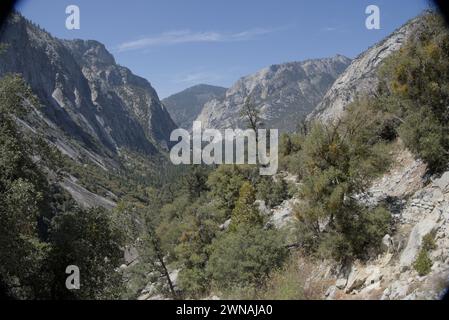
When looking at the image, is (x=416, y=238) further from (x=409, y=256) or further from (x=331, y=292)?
(x=331, y=292)

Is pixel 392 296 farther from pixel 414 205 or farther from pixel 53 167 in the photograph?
pixel 53 167

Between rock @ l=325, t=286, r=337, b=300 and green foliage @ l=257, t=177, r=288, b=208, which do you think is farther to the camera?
green foliage @ l=257, t=177, r=288, b=208

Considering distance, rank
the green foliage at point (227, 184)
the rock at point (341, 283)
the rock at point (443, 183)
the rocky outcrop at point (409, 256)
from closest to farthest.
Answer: the rocky outcrop at point (409, 256) → the rock at point (341, 283) → the rock at point (443, 183) → the green foliage at point (227, 184)

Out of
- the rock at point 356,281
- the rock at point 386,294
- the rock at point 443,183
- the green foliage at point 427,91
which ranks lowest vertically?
the rock at point 356,281

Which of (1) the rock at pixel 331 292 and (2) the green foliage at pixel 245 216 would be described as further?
(2) the green foliage at pixel 245 216

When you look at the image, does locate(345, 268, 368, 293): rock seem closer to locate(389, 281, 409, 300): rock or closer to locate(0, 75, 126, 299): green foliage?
locate(389, 281, 409, 300): rock

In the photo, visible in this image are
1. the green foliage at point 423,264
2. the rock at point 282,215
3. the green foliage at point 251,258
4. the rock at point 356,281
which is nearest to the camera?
the green foliage at point 423,264

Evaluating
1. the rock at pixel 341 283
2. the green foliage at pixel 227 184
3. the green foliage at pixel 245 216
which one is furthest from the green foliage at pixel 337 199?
the green foliage at pixel 227 184

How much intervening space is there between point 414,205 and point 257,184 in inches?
832

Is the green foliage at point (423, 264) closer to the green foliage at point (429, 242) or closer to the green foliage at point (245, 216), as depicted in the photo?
the green foliage at point (429, 242)

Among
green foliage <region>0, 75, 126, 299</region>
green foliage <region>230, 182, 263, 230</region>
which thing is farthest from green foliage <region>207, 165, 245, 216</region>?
green foliage <region>0, 75, 126, 299</region>

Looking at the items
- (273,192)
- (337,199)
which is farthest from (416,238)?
(273,192)

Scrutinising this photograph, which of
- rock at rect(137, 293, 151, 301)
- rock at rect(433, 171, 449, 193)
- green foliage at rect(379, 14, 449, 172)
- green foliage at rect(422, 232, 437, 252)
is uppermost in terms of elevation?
green foliage at rect(379, 14, 449, 172)
